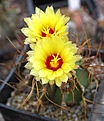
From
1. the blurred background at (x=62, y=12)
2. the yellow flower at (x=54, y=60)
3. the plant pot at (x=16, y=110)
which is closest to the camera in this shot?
the yellow flower at (x=54, y=60)

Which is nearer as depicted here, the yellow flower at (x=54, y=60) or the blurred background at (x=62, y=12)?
the yellow flower at (x=54, y=60)

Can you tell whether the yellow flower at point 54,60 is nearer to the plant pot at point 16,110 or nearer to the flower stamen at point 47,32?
the flower stamen at point 47,32

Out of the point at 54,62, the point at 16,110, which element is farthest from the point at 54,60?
the point at 16,110

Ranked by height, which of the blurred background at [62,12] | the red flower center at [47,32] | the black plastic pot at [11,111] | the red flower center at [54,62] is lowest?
the black plastic pot at [11,111]

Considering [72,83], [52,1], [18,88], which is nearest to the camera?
[72,83]

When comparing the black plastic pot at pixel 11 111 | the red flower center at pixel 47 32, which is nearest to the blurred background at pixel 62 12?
the black plastic pot at pixel 11 111

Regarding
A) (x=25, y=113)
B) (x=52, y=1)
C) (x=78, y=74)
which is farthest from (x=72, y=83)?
(x=52, y=1)

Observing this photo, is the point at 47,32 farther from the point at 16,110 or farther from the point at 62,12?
the point at 62,12

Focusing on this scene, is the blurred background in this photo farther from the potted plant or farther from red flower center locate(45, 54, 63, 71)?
red flower center locate(45, 54, 63, 71)

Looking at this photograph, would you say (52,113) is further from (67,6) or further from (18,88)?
(67,6)
